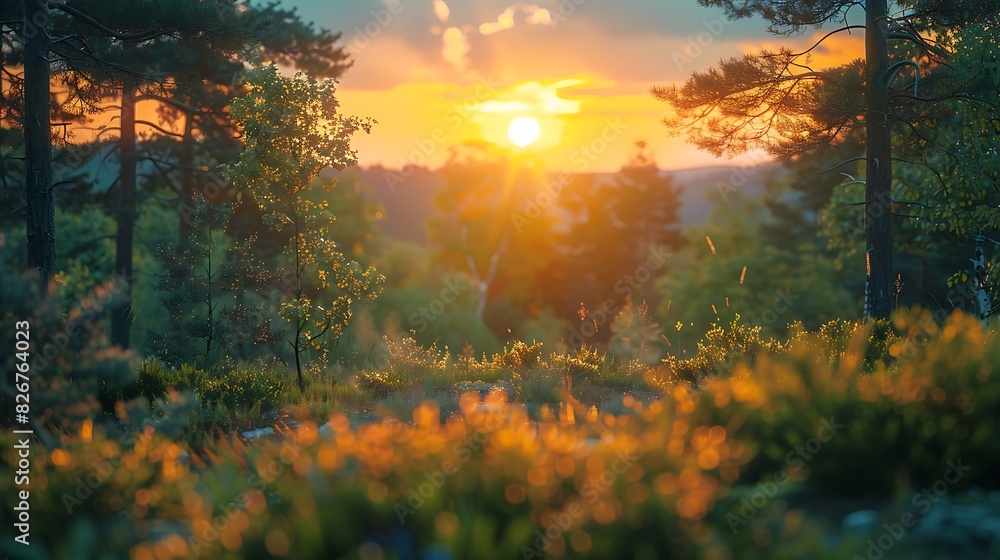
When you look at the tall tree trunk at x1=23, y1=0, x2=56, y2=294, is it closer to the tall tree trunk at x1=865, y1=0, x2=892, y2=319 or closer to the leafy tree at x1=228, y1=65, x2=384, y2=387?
the leafy tree at x1=228, y1=65, x2=384, y2=387

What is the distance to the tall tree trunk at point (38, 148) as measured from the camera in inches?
398

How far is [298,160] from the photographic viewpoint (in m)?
10.9

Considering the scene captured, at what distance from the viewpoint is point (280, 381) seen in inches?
430

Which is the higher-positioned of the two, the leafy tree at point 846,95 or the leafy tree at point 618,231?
the leafy tree at point 846,95

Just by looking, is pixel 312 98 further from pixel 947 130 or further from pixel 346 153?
pixel 947 130

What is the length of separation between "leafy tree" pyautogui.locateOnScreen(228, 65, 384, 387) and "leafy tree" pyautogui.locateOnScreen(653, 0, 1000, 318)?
6.54 metres

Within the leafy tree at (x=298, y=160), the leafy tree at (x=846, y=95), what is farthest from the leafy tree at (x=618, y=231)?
the leafy tree at (x=298, y=160)

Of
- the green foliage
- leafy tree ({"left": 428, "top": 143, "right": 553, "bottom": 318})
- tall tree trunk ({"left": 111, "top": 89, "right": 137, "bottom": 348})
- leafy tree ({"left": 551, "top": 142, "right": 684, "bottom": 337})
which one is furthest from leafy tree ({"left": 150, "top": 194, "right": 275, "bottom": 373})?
leafy tree ({"left": 551, "top": 142, "right": 684, "bottom": 337})

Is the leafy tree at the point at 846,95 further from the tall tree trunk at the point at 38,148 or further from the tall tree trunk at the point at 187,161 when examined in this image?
the tall tree trunk at the point at 187,161

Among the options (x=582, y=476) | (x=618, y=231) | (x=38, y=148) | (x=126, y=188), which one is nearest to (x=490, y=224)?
(x=618, y=231)

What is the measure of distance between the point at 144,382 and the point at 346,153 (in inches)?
158

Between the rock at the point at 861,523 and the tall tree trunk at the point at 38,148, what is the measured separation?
31.7ft

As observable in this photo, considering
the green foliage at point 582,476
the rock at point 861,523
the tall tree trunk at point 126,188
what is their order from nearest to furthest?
the green foliage at point 582,476 < the rock at point 861,523 < the tall tree trunk at point 126,188

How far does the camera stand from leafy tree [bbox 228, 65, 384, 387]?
10.7m
